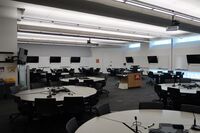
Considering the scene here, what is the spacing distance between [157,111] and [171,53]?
38.3ft

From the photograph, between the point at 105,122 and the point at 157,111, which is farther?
the point at 157,111

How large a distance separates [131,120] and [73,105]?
1660 millimetres

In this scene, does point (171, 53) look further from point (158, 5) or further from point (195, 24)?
point (158, 5)

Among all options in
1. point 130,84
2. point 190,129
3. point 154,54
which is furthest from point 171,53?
point 190,129

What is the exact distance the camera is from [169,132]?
2195 millimetres

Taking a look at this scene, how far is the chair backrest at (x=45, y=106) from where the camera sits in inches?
156

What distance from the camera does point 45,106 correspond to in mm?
3973

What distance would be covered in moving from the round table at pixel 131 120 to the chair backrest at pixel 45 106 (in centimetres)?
138

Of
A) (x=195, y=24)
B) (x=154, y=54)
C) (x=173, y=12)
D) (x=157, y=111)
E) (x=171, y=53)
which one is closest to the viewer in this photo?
(x=157, y=111)

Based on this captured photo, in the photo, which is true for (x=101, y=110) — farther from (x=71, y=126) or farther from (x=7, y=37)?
(x=7, y=37)

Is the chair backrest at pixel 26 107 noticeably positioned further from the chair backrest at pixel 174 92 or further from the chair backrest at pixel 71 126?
the chair backrest at pixel 174 92

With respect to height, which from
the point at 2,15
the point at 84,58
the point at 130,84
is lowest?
the point at 130,84

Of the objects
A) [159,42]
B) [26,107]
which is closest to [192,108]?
[26,107]

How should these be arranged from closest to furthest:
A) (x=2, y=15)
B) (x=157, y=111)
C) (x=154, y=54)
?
(x=157, y=111) < (x=2, y=15) < (x=154, y=54)
